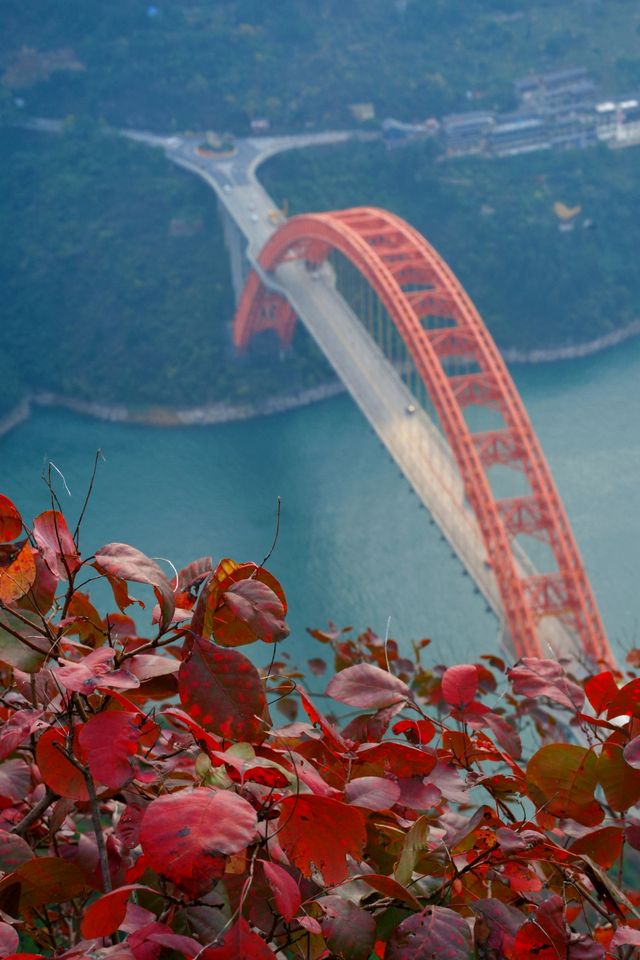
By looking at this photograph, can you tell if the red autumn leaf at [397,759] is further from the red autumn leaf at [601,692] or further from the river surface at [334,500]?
the river surface at [334,500]

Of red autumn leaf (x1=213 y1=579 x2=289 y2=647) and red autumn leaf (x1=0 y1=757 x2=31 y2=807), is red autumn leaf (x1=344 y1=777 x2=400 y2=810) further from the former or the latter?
red autumn leaf (x1=0 y1=757 x2=31 y2=807)

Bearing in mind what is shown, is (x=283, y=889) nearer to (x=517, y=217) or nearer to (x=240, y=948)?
(x=240, y=948)

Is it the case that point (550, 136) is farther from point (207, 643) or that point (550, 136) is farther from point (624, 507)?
point (207, 643)

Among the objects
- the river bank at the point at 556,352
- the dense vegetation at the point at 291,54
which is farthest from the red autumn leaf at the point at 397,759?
the dense vegetation at the point at 291,54

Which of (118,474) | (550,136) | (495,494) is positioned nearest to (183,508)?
(118,474)

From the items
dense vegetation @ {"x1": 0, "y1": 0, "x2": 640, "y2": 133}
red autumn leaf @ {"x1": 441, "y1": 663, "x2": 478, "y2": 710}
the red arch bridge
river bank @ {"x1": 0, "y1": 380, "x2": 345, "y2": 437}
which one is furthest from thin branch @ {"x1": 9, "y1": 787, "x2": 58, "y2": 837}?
dense vegetation @ {"x1": 0, "y1": 0, "x2": 640, "y2": 133}

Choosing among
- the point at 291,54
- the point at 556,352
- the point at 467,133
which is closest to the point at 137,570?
the point at 556,352
